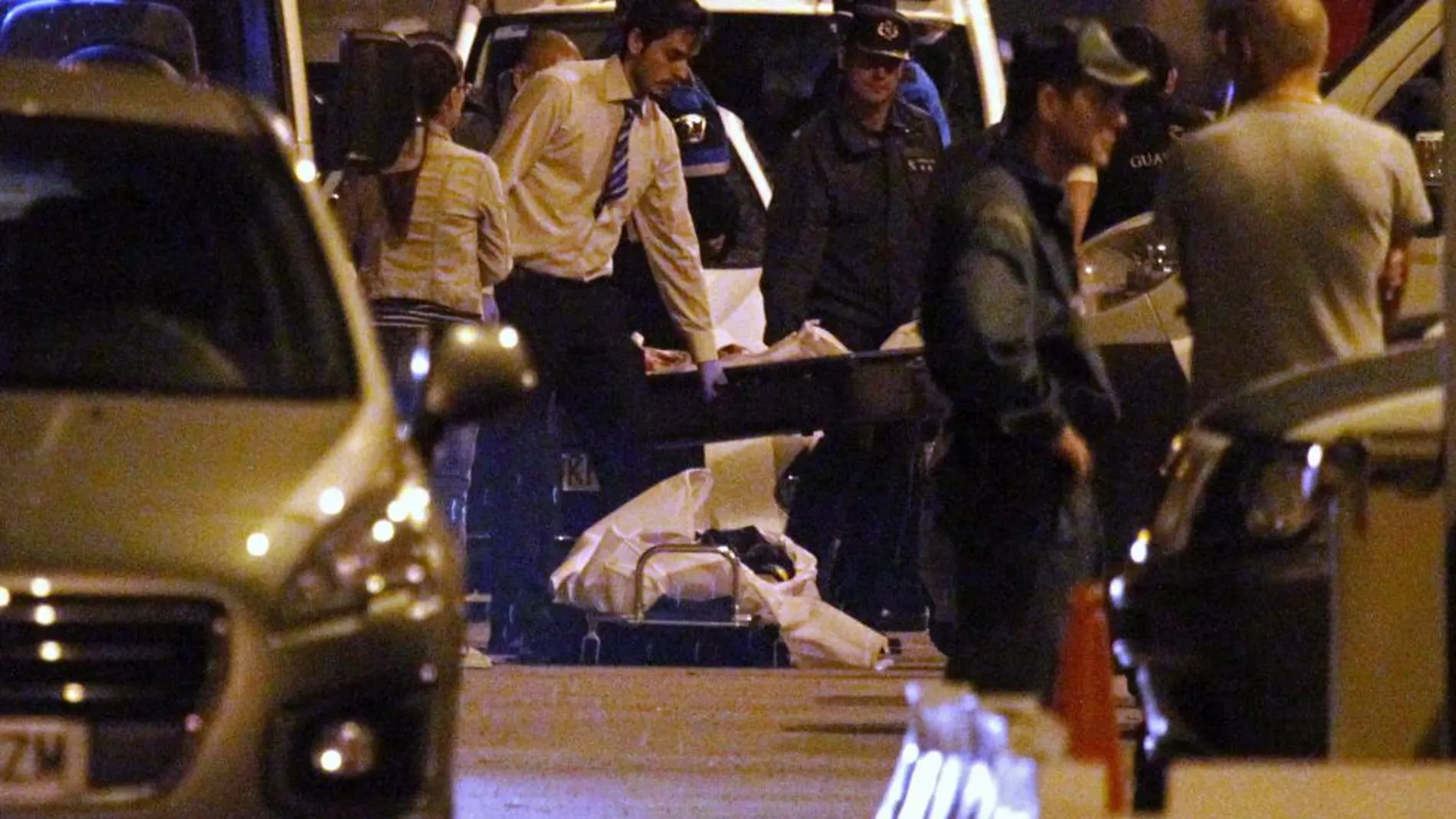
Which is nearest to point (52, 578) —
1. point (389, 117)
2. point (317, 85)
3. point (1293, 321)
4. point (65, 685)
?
point (65, 685)

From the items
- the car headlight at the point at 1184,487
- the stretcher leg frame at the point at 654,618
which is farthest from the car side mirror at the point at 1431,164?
the car headlight at the point at 1184,487

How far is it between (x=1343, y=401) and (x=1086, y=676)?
766 mm

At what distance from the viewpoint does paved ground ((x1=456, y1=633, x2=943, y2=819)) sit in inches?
350

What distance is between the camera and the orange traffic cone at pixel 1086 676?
6.59 metres

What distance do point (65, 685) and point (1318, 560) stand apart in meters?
2.08

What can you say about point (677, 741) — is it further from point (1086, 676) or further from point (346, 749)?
point (346, 749)

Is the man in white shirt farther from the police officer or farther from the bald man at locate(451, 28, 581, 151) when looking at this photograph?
the police officer

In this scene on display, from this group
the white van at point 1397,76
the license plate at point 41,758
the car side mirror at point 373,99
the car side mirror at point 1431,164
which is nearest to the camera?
the license plate at point 41,758

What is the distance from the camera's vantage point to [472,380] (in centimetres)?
649

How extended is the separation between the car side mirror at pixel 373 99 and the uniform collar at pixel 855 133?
3081mm

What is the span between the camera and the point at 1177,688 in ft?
21.5

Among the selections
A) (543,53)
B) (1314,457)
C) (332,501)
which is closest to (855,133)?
(543,53)

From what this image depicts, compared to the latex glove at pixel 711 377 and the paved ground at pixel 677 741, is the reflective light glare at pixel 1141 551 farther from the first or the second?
the latex glove at pixel 711 377

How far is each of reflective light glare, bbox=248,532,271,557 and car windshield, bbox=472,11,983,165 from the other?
32.8ft
